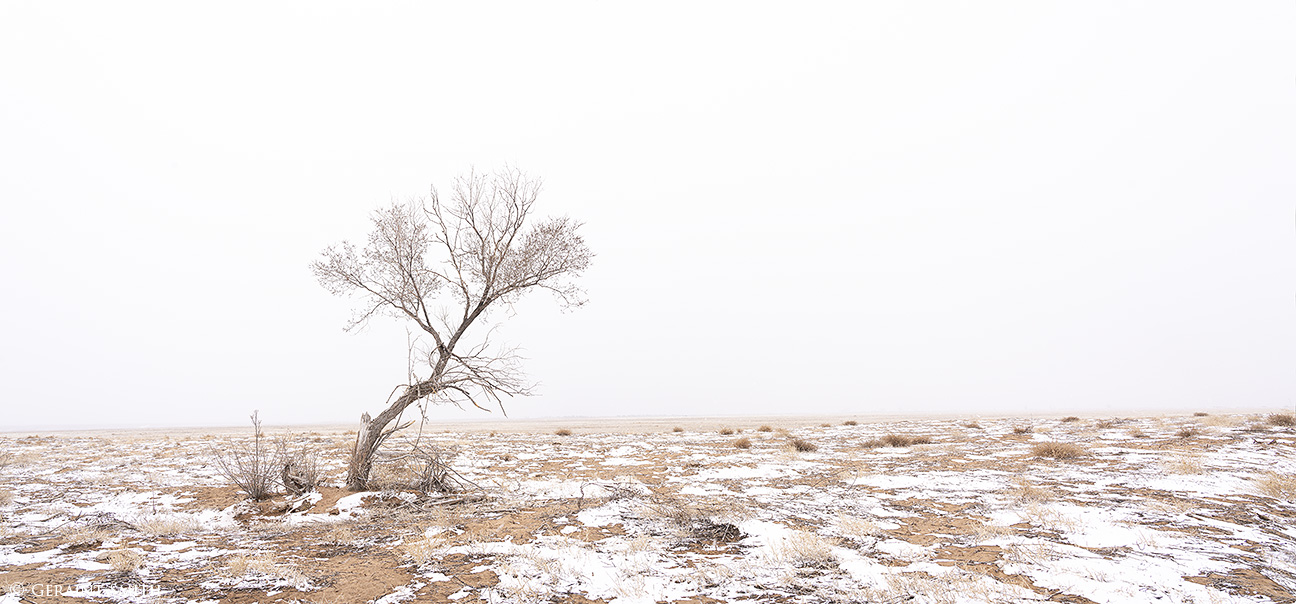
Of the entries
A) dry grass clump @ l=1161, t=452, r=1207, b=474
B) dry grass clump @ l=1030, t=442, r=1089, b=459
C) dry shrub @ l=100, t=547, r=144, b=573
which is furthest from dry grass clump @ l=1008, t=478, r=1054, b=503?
dry shrub @ l=100, t=547, r=144, b=573

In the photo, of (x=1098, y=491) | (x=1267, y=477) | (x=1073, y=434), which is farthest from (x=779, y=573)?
(x=1073, y=434)

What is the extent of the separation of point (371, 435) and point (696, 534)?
24.5ft

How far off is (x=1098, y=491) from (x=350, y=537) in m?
12.9

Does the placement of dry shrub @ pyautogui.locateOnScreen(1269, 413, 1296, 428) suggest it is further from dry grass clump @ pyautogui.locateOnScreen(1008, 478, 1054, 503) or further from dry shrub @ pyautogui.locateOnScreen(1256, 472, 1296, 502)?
dry grass clump @ pyautogui.locateOnScreen(1008, 478, 1054, 503)

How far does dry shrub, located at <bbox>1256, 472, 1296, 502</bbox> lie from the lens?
8.70 m

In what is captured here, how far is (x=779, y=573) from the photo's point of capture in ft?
20.0

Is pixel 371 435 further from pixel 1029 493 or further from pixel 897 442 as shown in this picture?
pixel 897 442

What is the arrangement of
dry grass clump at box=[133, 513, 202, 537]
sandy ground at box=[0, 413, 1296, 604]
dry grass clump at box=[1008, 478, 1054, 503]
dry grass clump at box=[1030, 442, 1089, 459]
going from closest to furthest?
sandy ground at box=[0, 413, 1296, 604] → dry grass clump at box=[133, 513, 202, 537] → dry grass clump at box=[1008, 478, 1054, 503] → dry grass clump at box=[1030, 442, 1089, 459]

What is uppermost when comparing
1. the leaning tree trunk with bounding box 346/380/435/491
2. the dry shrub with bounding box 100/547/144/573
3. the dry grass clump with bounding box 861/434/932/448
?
the leaning tree trunk with bounding box 346/380/435/491

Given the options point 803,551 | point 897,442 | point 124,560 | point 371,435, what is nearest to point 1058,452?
point 897,442

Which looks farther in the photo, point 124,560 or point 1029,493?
point 1029,493

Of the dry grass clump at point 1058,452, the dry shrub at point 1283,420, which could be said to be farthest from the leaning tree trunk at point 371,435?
the dry shrub at point 1283,420

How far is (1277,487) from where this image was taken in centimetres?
892

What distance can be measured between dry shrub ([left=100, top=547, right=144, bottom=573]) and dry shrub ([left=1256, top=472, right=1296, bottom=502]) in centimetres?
1648
